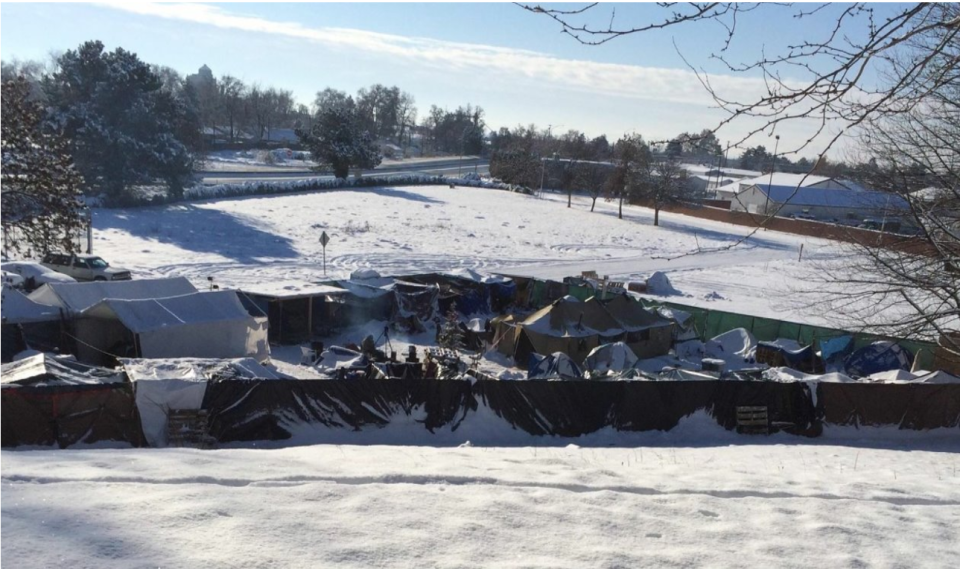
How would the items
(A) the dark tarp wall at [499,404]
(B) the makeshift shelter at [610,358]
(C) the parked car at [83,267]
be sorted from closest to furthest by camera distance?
(A) the dark tarp wall at [499,404] → (B) the makeshift shelter at [610,358] → (C) the parked car at [83,267]

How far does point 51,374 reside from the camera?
11.2 meters

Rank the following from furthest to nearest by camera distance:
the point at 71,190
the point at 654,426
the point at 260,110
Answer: the point at 260,110
the point at 71,190
the point at 654,426

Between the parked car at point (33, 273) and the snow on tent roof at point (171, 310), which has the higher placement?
the snow on tent roof at point (171, 310)

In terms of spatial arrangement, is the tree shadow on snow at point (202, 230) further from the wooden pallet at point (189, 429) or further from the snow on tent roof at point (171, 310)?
the wooden pallet at point (189, 429)

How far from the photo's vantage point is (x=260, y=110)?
383 feet

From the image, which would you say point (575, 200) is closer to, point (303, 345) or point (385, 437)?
point (303, 345)

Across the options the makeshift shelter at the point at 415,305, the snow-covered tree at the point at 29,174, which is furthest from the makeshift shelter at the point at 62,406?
the makeshift shelter at the point at 415,305

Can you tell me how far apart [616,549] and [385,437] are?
8.52 meters

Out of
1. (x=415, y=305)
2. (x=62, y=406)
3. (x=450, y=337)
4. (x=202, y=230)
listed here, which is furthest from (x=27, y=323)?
(x=202, y=230)

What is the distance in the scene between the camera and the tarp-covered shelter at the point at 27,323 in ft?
50.3

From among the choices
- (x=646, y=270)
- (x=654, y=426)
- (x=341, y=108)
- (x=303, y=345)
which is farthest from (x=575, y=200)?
(x=654, y=426)

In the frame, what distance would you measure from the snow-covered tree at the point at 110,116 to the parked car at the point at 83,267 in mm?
15799

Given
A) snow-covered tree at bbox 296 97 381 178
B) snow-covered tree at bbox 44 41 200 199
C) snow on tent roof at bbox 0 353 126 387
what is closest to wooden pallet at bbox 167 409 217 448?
snow on tent roof at bbox 0 353 126 387

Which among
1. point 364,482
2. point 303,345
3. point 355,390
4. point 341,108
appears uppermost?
point 341,108
